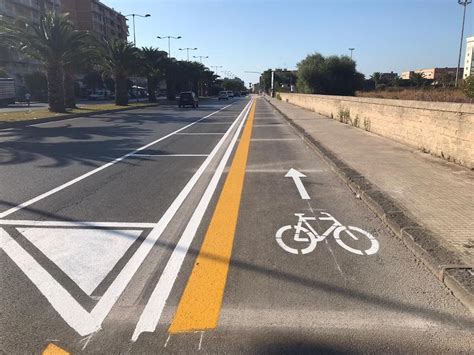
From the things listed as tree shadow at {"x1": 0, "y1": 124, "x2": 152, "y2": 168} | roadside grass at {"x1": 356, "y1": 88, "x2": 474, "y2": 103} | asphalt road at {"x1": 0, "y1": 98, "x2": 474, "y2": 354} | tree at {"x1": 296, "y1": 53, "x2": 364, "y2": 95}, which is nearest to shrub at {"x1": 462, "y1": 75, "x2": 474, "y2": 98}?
roadside grass at {"x1": 356, "y1": 88, "x2": 474, "y2": 103}

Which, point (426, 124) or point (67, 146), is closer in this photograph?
point (426, 124)

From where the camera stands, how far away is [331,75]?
58344 millimetres

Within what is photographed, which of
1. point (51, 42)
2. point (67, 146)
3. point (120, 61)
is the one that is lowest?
point (67, 146)

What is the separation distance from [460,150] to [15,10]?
94.7m

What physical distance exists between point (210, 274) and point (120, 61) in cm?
4713

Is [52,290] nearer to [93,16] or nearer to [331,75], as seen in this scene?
[331,75]

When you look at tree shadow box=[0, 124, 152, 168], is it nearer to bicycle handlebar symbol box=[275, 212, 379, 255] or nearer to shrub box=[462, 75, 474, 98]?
bicycle handlebar symbol box=[275, 212, 379, 255]

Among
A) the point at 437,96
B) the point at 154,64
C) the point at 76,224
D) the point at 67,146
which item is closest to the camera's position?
the point at 76,224

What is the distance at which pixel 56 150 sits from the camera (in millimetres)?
14023

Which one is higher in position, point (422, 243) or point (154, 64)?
point (154, 64)

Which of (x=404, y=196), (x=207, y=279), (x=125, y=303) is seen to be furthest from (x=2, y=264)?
(x=404, y=196)

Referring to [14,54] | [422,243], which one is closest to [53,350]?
[422,243]

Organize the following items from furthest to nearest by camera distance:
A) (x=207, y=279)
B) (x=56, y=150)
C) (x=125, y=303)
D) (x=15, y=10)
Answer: (x=15, y=10) → (x=56, y=150) → (x=207, y=279) → (x=125, y=303)

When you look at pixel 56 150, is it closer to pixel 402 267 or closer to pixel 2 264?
pixel 2 264
